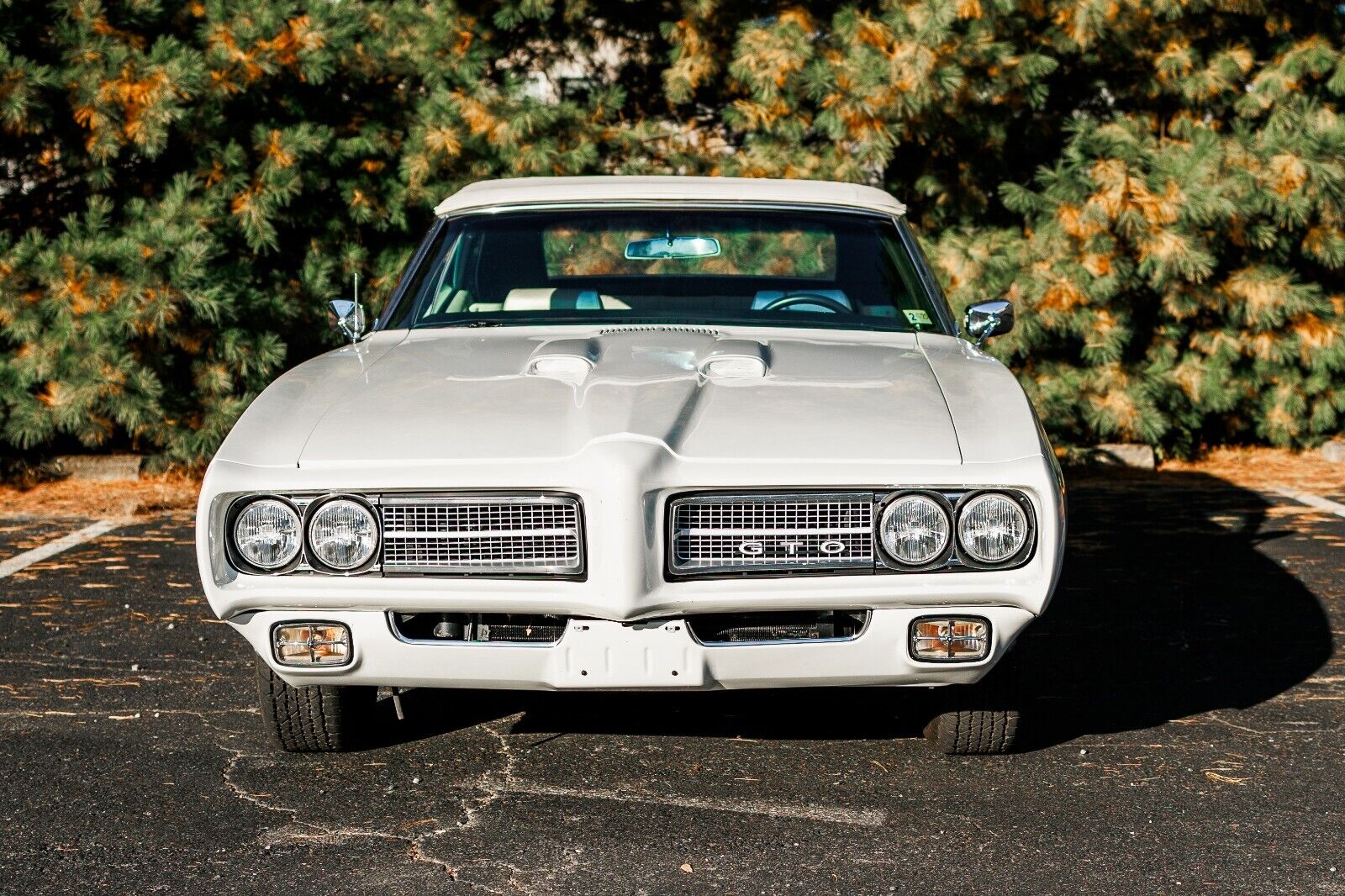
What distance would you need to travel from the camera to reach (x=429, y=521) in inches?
136

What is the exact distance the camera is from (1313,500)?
8781 millimetres

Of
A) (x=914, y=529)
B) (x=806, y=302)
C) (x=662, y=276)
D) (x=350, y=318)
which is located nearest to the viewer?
(x=914, y=529)

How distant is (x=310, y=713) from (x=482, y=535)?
85cm

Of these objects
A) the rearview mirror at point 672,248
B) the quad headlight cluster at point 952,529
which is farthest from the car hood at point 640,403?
the rearview mirror at point 672,248

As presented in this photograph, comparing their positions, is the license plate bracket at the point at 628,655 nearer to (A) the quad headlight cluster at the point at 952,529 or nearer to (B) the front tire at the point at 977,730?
(A) the quad headlight cluster at the point at 952,529

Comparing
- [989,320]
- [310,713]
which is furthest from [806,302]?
[310,713]

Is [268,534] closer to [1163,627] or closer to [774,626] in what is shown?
[774,626]

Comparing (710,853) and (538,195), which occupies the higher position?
(538,195)

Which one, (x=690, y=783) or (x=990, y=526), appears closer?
(x=990, y=526)

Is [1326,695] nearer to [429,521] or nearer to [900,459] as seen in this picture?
[900,459]

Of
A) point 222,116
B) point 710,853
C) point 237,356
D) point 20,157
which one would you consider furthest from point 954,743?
point 20,157

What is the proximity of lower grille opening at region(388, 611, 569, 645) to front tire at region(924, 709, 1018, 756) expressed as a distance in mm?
1132

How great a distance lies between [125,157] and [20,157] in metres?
0.73

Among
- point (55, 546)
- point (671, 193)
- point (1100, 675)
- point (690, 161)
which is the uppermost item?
point (690, 161)
